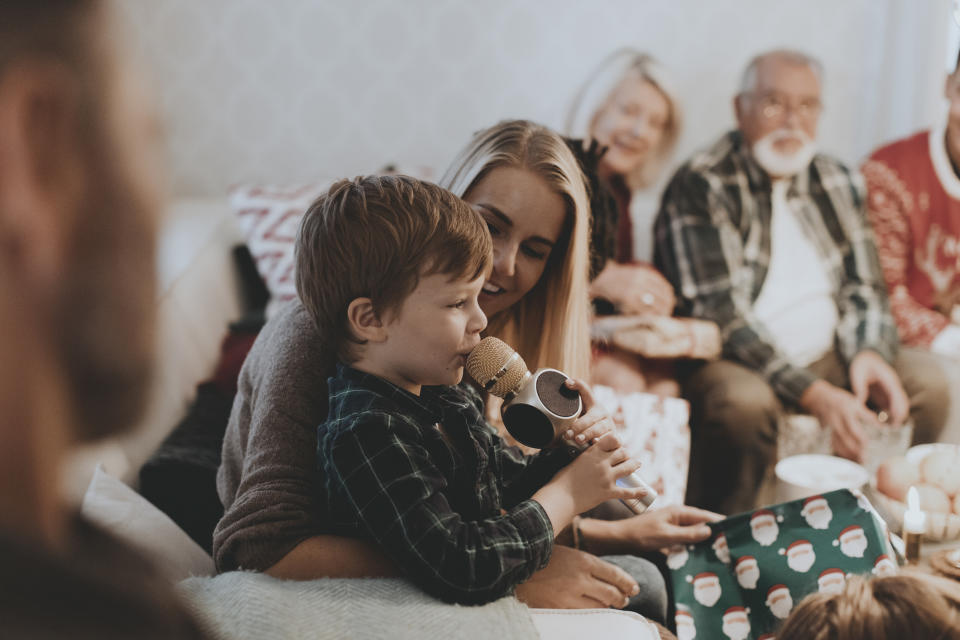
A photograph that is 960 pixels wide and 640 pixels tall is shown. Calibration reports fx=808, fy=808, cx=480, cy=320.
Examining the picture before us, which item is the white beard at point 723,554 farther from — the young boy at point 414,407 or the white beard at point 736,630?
the young boy at point 414,407

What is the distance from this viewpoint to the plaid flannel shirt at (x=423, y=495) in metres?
0.92

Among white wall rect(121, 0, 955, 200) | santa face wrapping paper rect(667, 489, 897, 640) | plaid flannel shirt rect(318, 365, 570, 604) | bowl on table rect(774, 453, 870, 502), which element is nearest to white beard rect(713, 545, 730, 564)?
santa face wrapping paper rect(667, 489, 897, 640)

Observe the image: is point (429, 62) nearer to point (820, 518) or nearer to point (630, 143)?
point (630, 143)

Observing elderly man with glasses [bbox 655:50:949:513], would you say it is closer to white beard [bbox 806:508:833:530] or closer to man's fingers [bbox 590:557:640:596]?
white beard [bbox 806:508:833:530]

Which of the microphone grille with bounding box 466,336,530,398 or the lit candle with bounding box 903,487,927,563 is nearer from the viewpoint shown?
the microphone grille with bounding box 466,336,530,398

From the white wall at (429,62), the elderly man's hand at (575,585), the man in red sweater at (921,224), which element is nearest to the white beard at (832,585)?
the elderly man's hand at (575,585)

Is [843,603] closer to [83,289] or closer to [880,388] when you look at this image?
[83,289]

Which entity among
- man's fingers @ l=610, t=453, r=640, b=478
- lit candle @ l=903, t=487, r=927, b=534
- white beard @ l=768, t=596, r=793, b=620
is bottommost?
white beard @ l=768, t=596, r=793, b=620

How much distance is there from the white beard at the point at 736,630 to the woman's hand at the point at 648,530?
0.44 feet

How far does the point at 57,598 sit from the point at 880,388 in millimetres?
2233

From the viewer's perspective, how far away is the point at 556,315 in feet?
4.41

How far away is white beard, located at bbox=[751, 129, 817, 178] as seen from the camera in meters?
2.35

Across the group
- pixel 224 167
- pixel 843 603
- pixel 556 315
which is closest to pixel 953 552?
pixel 843 603

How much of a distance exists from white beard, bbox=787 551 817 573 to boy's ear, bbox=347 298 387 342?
2.18ft
